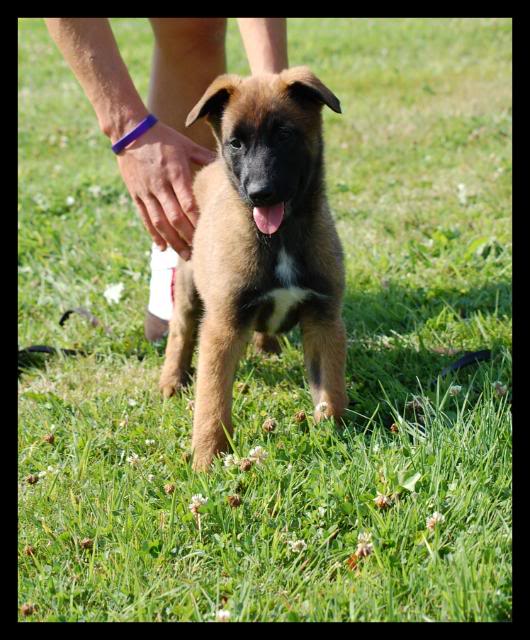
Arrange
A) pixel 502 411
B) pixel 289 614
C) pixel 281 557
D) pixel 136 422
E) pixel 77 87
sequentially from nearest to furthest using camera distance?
pixel 289 614 → pixel 281 557 → pixel 502 411 → pixel 136 422 → pixel 77 87

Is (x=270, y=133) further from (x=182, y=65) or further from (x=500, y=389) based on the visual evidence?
(x=182, y=65)

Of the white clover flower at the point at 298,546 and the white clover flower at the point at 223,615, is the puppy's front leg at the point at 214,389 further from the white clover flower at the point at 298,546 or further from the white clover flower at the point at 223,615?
the white clover flower at the point at 223,615

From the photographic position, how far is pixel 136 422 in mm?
3402

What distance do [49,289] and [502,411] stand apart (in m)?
3.19

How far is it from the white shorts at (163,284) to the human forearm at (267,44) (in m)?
1.12

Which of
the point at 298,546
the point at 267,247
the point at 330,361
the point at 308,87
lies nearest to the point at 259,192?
the point at 267,247

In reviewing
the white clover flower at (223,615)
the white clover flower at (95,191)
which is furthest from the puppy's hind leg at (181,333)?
the white clover flower at (95,191)

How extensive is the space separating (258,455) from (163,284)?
1811mm

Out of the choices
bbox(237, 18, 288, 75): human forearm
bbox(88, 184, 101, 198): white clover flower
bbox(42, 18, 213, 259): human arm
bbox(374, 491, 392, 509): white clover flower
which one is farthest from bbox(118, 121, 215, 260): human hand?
bbox(88, 184, 101, 198): white clover flower

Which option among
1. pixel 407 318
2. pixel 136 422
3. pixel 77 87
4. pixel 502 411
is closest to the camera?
pixel 502 411

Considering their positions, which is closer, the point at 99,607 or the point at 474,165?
the point at 99,607

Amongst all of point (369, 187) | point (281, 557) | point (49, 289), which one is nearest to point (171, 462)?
point (281, 557)
